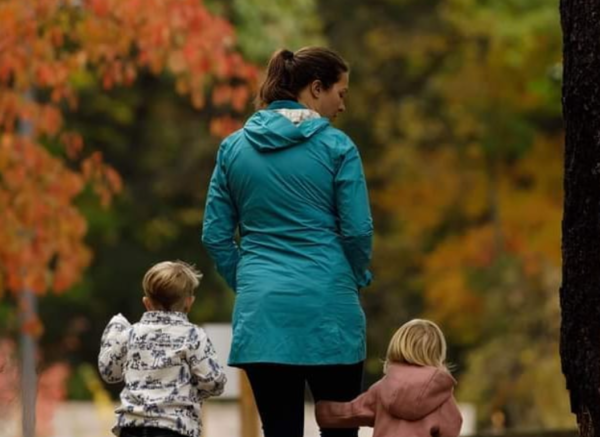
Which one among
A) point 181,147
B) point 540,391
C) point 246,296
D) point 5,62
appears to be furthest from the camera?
point 181,147

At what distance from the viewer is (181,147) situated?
3356 centimetres

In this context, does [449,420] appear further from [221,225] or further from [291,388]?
[221,225]

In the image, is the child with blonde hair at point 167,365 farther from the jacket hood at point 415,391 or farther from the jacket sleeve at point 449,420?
the jacket sleeve at point 449,420

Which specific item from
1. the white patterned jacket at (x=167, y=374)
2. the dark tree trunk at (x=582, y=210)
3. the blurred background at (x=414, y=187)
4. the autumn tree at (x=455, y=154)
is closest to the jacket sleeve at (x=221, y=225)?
the white patterned jacket at (x=167, y=374)

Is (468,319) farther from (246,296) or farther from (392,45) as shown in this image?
(246,296)

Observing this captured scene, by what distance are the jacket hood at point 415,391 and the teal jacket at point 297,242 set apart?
0.79ft

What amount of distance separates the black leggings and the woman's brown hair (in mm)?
929

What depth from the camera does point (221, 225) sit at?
682 centimetres

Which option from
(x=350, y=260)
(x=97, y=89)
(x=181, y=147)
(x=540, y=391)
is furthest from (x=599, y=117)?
(x=181, y=147)

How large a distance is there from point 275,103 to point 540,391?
60.6 ft

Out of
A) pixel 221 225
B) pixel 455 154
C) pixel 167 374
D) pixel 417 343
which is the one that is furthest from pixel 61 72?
pixel 455 154

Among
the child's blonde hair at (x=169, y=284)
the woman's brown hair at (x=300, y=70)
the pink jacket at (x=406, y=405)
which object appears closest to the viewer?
the woman's brown hair at (x=300, y=70)

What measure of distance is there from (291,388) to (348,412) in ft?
0.79

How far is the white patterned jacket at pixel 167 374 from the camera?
7109 mm
